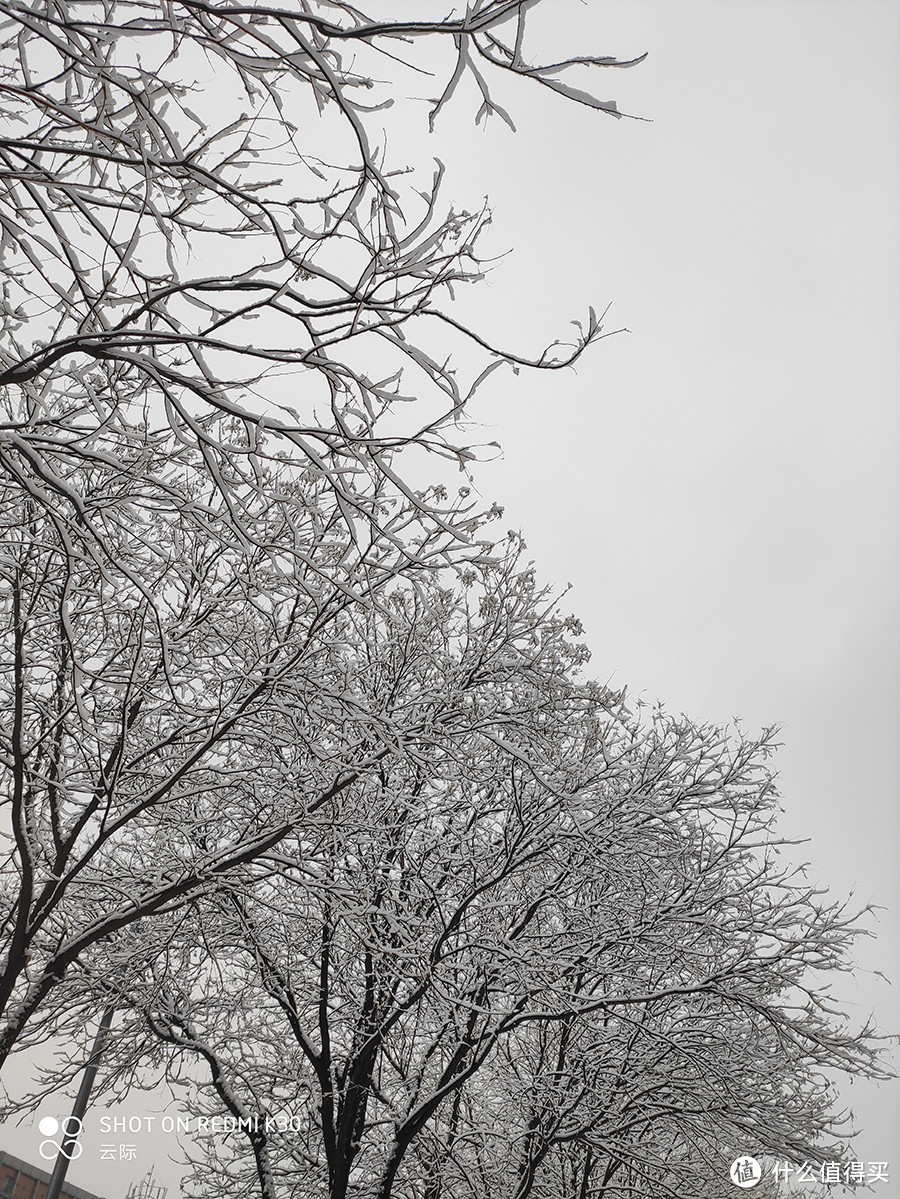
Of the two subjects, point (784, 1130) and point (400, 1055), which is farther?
point (400, 1055)

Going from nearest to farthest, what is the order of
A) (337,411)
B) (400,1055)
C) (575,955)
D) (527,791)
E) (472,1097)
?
(337,411), (575,955), (527,791), (400,1055), (472,1097)

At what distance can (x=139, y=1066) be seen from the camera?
9414 millimetres

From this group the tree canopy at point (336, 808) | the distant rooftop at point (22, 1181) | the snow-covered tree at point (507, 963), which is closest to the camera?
the tree canopy at point (336, 808)

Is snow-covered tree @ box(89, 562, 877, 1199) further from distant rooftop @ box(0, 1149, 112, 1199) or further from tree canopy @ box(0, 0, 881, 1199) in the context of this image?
distant rooftop @ box(0, 1149, 112, 1199)

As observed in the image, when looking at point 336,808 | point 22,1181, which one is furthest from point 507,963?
point 22,1181

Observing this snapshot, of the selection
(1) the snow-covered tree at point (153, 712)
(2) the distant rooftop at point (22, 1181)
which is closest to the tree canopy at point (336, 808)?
(1) the snow-covered tree at point (153, 712)

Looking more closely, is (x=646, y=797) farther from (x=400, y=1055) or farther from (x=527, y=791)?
(x=400, y=1055)

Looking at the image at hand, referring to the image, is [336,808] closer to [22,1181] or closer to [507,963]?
[507,963]

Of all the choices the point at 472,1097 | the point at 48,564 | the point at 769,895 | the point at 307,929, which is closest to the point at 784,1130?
the point at 769,895

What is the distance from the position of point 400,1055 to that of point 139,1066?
2594mm

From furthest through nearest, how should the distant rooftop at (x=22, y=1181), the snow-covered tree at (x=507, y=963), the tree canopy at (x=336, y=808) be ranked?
the distant rooftop at (x=22, y=1181)
the snow-covered tree at (x=507, y=963)
the tree canopy at (x=336, y=808)

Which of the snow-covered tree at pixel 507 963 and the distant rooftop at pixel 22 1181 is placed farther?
the distant rooftop at pixel 22 1181

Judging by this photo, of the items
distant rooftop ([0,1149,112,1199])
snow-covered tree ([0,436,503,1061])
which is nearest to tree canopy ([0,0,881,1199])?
snow-covered tree ([0,436,503,1061])

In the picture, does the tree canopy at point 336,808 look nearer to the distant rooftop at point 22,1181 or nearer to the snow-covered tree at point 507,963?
the snow-covered tree at point 507,963
